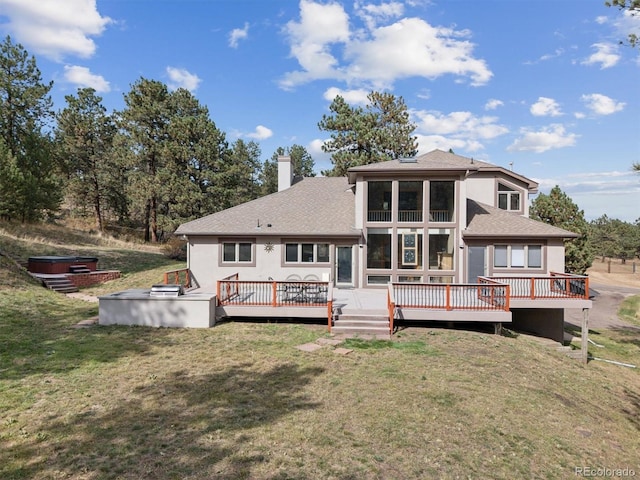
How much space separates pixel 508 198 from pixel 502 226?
13.6ft

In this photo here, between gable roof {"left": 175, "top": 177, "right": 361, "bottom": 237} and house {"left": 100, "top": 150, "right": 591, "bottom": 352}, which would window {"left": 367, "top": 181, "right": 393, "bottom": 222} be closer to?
house {"left": 100, "top": 150, "right": 591, "bottom": 352}

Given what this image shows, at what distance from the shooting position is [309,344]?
10.8 meters

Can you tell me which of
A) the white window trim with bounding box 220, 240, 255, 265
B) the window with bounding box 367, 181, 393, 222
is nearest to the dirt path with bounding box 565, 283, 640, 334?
the window with bounding box 367, 181, 393, 222

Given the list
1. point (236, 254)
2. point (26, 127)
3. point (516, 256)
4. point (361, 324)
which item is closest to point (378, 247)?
point (361, 324)

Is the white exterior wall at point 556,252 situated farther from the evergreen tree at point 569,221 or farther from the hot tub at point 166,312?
the hot tub at point 166,312

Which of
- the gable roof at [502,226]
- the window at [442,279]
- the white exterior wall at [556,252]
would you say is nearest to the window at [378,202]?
the window at [442,279]

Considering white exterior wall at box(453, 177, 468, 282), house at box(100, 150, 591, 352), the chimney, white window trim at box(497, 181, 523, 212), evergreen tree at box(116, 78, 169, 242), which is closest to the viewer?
house at box(100, 150, 591, 352)

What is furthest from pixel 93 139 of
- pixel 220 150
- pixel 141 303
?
pixel 141 303

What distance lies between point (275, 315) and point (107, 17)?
15842mm

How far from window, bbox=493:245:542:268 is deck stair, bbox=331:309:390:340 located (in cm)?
783

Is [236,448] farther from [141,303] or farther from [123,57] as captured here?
[123,57]

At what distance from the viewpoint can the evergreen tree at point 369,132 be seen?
107 feet

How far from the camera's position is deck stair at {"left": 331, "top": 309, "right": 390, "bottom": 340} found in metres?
11.8

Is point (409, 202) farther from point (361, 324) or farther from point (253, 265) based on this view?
point (253, 265)
